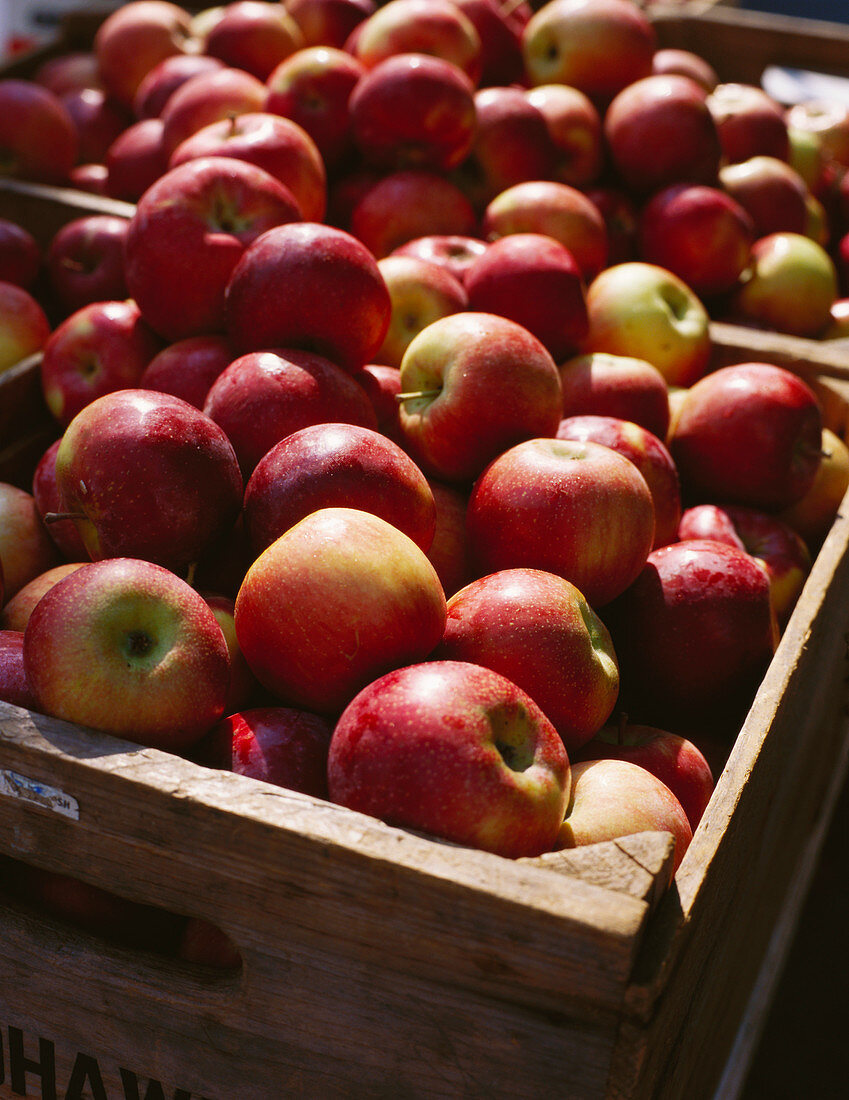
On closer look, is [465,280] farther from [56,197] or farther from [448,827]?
[448,827]

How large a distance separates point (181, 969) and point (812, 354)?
1.72 meters

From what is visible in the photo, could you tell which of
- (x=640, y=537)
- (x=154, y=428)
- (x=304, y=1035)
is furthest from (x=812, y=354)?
(x=304, y=1035)

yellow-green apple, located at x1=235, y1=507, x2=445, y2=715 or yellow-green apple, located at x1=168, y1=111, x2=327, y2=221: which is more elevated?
yellow-green apple, located at x1=168, y1=111, x2=327, y2=221

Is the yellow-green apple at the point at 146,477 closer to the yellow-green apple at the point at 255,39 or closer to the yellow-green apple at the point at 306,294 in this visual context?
the yellow-green apple at the point at 306,294

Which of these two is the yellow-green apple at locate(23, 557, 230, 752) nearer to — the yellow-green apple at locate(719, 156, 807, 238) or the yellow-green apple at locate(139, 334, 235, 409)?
the yellow-green apple at locate(139, 334, 235, 409)

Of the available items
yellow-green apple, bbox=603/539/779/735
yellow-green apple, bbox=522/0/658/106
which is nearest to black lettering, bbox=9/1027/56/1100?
yellow-green apple, bbox=603/539/779/735

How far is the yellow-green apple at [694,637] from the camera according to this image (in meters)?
1.36

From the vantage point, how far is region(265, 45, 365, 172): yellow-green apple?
224cm

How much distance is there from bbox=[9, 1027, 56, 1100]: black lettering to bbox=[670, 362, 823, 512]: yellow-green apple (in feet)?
4.53

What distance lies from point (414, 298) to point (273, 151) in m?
0.44

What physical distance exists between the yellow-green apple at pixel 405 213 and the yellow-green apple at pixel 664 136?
0.62 m

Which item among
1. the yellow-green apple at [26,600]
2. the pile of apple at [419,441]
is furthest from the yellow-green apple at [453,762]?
the yellow-green apple at [26,600]

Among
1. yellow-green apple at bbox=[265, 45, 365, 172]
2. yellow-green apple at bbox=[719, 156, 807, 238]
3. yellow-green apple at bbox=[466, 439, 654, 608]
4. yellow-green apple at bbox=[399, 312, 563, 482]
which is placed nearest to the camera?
yellow-green apple at bbox=[466, 439, 654, 608]

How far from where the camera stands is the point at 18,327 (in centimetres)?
192
